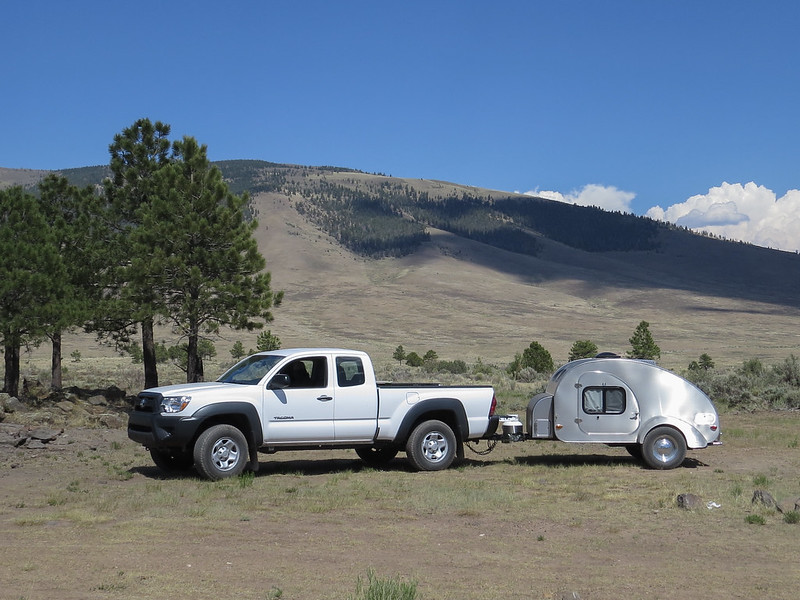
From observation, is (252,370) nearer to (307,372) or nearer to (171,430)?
(307,372)

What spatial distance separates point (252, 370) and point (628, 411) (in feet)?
20.8

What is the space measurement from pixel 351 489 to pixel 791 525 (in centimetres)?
574

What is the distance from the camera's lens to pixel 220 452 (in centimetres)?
1269

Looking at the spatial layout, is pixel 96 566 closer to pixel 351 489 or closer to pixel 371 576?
pixel 371 576

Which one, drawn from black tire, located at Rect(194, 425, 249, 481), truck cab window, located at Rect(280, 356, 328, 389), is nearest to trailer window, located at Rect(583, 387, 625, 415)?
truck cab window, located at Rect(280, 356, 328, 389)

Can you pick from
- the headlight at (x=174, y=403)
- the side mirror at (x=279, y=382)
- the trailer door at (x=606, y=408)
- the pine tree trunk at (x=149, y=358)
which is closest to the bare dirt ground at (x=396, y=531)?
the trailer door at (x=606, y=408)

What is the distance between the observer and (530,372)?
145 feet

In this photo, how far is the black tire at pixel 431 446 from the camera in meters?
13.9

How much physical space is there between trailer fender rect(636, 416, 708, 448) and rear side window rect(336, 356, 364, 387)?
4874mm

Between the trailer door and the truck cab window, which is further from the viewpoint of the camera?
the trailer door

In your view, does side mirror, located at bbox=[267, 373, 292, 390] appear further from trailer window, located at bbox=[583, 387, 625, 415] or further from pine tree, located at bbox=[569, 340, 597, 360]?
pine tree, located at bbox=[569, 340, 597, 360]

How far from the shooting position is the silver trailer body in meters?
14.4

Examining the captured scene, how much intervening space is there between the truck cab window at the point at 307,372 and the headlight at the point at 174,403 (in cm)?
160

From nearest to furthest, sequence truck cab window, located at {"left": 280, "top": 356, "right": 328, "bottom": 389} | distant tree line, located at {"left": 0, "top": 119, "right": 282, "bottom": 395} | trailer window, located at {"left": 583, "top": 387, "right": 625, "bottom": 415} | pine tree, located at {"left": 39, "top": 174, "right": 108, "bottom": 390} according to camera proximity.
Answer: truck cab window, located at {"left": 280, "top": 356, "right": 328, "bottom": 389} → trailer window, located at {"left": 583, "top": 387, "right": 625, "bottom": 415} → distant tree line, located at {"left": 0, "top": 119, "right": 282, "bottom": 395} → pine tree, located at {"left": 39, "top": 174, "right": 108, "bottom": 390}
